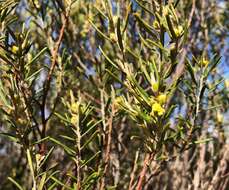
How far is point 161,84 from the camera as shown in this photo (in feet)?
2.98

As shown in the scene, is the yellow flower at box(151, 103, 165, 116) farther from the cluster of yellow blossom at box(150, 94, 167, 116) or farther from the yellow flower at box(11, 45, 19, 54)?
the yellow flower at box(11, 45, 19, 54)

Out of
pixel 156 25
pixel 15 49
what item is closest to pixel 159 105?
pixel 156 25

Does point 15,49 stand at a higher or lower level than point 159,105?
higher

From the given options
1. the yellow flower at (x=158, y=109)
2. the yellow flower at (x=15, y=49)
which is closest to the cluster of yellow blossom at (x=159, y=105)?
the yellow flower at (x=158, y=109)

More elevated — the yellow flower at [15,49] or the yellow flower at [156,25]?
the yellow flower at [156,25]

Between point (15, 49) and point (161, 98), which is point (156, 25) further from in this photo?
point (15, 49)

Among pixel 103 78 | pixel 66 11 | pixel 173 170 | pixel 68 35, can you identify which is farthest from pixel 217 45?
pixel 66 11

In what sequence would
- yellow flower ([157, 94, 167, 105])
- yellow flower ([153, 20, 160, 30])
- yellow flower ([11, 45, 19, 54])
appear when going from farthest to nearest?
yellow flower ([11, 45, 19, 54]) < yellow flower ([153, 20, 160, 30]) < yellow flower ([157, 94, 167, 105])

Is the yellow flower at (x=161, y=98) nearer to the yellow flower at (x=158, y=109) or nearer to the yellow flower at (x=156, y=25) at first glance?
the yellow flower at (x=158, y=109)

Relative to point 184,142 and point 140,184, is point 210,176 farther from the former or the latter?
point 140,184

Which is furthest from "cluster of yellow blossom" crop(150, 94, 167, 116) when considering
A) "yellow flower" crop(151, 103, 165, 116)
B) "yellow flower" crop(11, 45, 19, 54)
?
"yellow flower" crop(11, 45, 19, 54)

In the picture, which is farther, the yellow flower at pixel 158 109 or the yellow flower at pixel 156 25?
the yellow flower at pixel 156 25

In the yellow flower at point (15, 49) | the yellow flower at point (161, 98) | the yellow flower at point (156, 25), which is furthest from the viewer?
the yellow flower at point (15, 49)

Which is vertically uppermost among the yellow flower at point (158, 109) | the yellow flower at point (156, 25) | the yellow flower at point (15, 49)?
the yellow flower at point (156, 25)
